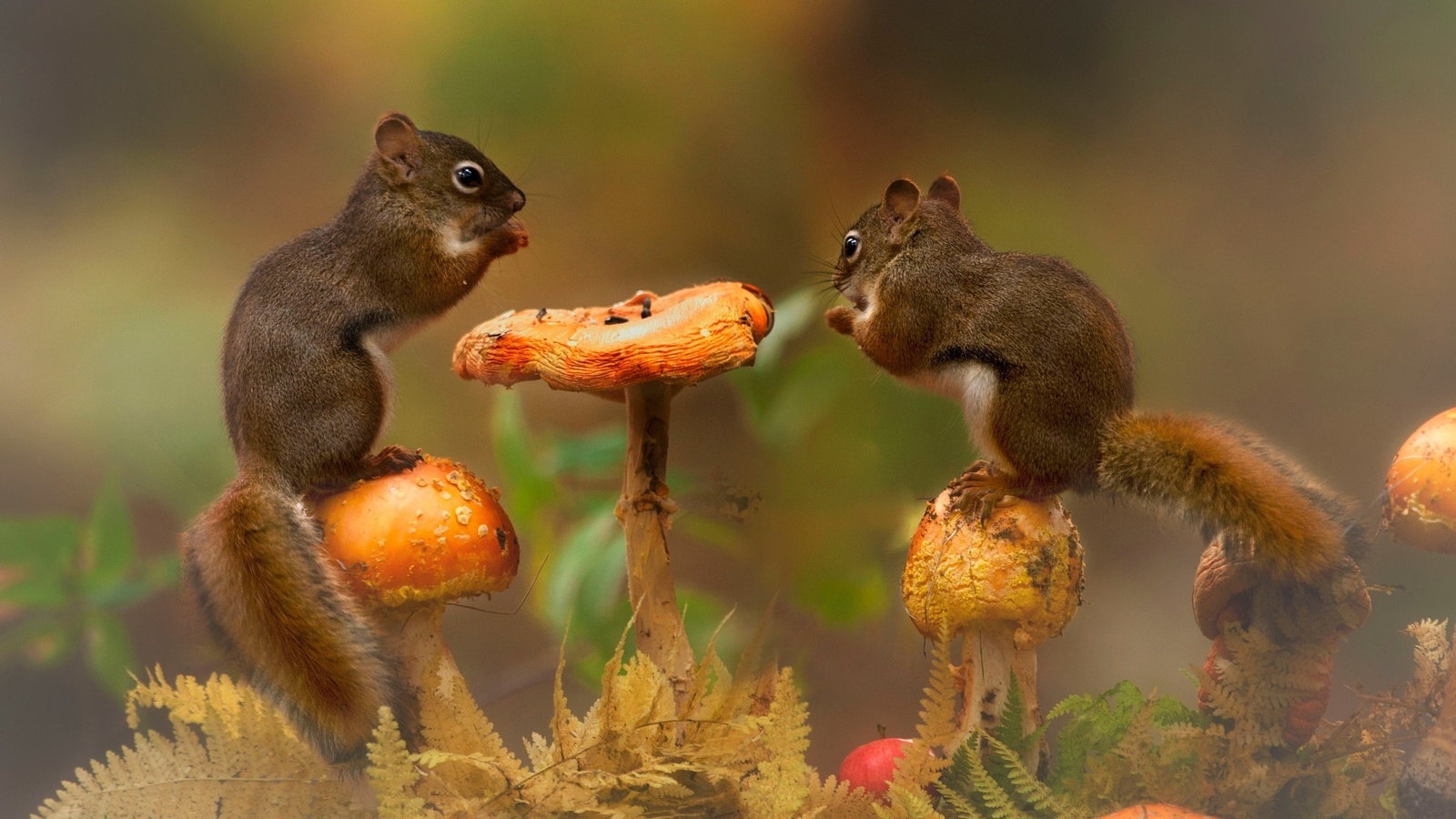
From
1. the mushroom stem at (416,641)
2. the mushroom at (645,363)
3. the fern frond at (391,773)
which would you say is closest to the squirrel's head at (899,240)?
the mushroom at (645,363)

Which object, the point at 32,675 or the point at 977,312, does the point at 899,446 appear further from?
the point at 32,675

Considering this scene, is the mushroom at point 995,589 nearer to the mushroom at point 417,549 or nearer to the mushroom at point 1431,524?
the mushroom at point 1431,524

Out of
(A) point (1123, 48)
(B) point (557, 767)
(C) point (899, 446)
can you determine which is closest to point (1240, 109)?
(A) point (1123, 48)

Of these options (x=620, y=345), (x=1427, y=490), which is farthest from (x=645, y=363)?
(x=1427, y=490)

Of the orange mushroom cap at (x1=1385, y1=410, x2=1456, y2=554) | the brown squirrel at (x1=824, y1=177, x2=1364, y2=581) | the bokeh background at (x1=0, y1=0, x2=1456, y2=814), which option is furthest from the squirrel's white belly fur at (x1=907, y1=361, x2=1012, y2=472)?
the orange mushroom cap at (x1=1385, y1=410, x2=1456, y2=554)

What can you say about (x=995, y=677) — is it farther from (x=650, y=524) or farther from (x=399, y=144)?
(x=399, y=144)

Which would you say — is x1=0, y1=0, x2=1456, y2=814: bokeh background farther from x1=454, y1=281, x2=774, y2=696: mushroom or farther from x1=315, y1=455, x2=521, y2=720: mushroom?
x1=454, y1=281, x2=774, y2=696: mushroom
